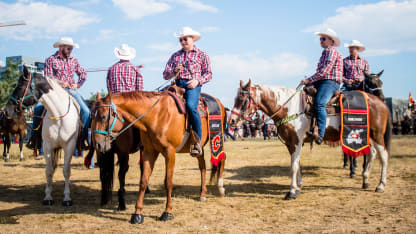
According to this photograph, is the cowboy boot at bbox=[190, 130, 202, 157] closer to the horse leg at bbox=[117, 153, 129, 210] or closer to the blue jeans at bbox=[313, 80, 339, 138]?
the horse leg at bbox=[117, 153, 129, 210]

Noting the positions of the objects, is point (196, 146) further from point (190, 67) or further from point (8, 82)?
point (8, 82)

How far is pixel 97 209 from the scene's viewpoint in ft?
19.5

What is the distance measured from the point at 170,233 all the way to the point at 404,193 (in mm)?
5265

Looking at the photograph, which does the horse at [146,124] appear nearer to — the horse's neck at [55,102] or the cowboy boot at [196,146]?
the cowboy boot at [196,146]

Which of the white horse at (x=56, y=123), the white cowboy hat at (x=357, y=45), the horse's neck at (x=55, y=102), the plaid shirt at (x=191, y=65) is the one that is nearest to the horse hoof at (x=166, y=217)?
the white horse at (x=56, y=123)

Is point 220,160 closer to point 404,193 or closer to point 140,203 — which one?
point 140,203

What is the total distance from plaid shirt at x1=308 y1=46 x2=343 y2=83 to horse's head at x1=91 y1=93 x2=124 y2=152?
176 inches

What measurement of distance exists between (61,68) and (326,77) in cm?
618

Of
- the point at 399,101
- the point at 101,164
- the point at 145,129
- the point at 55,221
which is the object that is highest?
the point at 399,101

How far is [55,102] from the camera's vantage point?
619 centimetres

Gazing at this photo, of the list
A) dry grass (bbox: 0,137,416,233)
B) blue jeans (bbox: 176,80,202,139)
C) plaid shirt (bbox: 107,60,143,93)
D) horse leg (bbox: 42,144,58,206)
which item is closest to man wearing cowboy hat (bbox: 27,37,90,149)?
plaid shirt (bbox: 107,60,143,93)

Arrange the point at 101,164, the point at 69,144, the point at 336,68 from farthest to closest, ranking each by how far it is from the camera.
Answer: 1. the point at 336,68
2. the point at 69,144
3. the point at 101,164

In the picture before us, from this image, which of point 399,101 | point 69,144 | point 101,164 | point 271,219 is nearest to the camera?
point 271,219

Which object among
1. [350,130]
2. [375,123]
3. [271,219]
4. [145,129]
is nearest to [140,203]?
[145,129]
